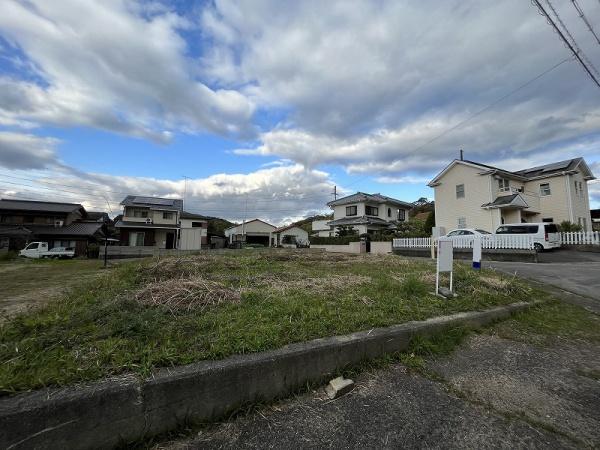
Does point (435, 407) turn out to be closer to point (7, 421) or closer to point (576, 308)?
point (7, 421)

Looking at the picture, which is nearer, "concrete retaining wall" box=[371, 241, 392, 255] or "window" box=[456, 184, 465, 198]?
"concrete retaining wall" box=[371, 241, 392, 255]

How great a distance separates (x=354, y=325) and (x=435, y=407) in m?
0.86

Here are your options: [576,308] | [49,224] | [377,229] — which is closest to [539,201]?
[377,229]

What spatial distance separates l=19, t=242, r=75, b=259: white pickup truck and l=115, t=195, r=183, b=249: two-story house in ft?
22.3

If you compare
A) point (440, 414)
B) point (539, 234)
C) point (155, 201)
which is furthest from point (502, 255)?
point (155, 201)

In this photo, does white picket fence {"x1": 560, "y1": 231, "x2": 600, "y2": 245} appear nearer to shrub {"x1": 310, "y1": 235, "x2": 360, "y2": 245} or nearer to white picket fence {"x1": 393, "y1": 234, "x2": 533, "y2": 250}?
white picket fence {"x1": 393, "y1": 234, "x2": 533, "y2": 250}

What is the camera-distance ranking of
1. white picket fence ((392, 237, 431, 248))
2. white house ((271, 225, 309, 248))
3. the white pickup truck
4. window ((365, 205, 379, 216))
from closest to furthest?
1. white picket fence ((392, 237, 431, 248))
2. the white pickup truck
3. window ((365, 205, 379, 216))
4. white house ((271, 225, 309, 248))

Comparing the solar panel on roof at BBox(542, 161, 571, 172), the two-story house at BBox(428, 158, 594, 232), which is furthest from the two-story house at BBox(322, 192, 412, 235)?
the solar panel on roof at BBox(542, 161, 571, 172)

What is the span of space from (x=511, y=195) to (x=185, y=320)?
2299cm

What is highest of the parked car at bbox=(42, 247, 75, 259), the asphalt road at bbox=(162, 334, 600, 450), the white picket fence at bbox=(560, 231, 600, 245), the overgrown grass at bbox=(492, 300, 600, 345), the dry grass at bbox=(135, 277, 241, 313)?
the white picket fence at bbox=(560, 231, 600, 245)

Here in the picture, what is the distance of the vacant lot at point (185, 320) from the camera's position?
1635 mm

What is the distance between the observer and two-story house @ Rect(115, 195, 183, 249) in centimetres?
3030

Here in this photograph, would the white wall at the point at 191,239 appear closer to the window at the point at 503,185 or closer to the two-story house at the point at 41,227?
the two-story house at the point at 41,227

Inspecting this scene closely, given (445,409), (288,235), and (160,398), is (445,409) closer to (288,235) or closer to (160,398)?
A: (160,398)
